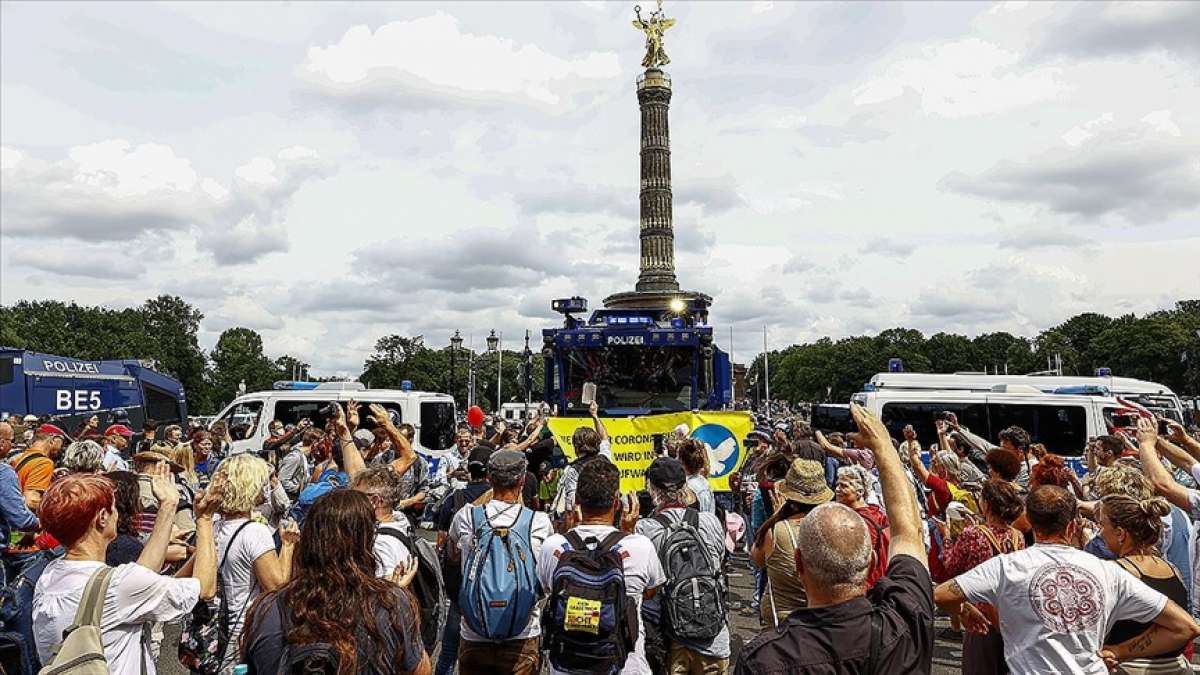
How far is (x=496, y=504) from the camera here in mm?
4305

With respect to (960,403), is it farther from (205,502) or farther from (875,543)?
(205,502)

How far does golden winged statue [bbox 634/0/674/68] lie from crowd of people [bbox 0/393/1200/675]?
200 ft

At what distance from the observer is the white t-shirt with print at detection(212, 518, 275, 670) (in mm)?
3848

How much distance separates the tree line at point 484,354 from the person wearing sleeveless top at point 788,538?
1913 inches

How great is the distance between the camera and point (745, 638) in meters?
7.46

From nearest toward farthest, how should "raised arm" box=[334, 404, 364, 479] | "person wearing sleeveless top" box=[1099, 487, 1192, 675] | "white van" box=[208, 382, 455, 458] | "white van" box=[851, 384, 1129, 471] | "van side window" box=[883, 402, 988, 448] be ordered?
"person wearing sleeveless top" box=[1099, 487, 1192, 675]
"raised arm" box=[334, 404, 364, 479]
"white van" box=[851, 384, 1129, 471]
"white van" box=[208, 382, 455, 458]
"van side window" box=[883, 402, 988, 448]

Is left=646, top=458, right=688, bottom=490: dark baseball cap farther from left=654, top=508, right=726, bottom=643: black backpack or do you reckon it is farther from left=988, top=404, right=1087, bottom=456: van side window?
left=988, top=404, right=1087, bottom=456: van side window

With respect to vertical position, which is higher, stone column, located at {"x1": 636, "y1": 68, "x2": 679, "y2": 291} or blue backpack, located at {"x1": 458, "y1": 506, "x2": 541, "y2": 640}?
stone column, located at {"x1": 636, "y1": 68, "x2": 679, "y2": 291}

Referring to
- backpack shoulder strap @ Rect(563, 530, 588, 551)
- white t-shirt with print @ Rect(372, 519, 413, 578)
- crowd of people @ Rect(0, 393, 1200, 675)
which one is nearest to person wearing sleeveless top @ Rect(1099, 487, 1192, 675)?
crowd of people @ Rect(0, 393, 1200, 675)

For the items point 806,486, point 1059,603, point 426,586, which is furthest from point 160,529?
point 1059,603

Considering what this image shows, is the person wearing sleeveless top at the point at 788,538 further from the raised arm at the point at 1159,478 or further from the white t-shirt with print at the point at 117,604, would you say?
the white t-shirt with print at the point at 117,604

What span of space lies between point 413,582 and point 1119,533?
3225mm

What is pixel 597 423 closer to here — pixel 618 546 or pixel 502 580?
pixel 502 580

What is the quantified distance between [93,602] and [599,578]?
1.97 meters
